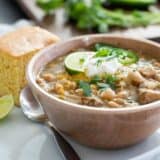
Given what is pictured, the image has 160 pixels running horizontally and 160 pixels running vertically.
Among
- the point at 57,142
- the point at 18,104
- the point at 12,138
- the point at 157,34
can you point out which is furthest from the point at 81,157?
the point at 157,34

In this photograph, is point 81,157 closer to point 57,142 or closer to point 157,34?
point 57,142

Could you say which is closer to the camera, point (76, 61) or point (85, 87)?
point (85, 87)

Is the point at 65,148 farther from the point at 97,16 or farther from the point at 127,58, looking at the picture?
the point at 97,16

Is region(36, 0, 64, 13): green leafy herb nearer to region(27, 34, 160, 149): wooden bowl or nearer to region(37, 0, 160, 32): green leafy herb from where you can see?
region(37, 0, 160, 32): green leafy herb

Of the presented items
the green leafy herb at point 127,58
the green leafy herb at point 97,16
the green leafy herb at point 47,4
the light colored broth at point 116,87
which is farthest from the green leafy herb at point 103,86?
the green leafy herb at point 47,4

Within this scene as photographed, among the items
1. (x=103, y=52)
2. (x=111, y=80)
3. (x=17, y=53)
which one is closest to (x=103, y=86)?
(x=111, y=80)

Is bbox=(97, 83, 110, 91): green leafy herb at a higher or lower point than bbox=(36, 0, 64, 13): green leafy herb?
higher

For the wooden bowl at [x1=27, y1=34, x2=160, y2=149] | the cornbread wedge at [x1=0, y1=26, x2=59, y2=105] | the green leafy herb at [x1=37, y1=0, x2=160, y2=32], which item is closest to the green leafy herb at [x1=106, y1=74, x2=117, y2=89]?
the wooden bowl at [x1=27, y1=34, x2=160, y2=149]
